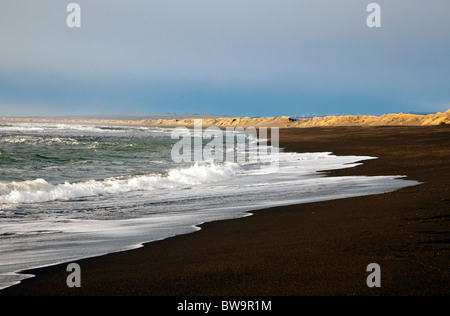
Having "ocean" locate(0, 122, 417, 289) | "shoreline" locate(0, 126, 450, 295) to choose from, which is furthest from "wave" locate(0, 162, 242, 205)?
"shoreline" locate(0, 126, 450, 295)

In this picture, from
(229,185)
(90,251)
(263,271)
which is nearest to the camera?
(263,271)

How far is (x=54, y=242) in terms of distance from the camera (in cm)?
562

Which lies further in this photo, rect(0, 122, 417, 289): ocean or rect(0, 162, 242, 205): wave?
rect(0, 162, 242, 205): wave

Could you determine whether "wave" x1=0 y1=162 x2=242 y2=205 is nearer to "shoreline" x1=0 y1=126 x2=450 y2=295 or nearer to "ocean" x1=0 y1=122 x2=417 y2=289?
"ocean" x1=0 y1=122 x2=417 y2=289

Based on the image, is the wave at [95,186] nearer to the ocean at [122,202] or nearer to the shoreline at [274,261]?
the ocean at [122,202]

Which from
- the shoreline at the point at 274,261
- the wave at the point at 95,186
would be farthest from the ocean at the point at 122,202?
the shoreline at the point at 274,261

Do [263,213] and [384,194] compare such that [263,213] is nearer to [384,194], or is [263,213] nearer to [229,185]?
[384,194]

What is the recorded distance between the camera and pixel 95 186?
11.5 meters

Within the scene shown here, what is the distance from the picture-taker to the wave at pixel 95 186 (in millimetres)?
9805

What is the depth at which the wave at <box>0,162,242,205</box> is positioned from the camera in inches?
386
